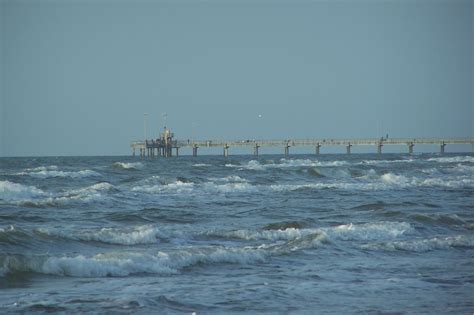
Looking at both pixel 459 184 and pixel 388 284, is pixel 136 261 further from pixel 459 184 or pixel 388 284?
pixel 459 184

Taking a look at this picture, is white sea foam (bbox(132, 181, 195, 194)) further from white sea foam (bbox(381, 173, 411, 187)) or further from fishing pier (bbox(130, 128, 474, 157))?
fishing pier (bbox(130, 128, 474, 157))

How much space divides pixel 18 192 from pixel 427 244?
63.1ft

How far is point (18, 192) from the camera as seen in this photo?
99.0ft

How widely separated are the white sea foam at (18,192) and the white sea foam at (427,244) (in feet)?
56.8

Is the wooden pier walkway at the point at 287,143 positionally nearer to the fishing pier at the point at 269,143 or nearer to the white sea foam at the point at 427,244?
the fishing pier at the point at 269,143

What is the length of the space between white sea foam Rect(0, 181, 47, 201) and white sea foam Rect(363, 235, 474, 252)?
682 inches

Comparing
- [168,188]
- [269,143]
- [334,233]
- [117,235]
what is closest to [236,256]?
[117,235]

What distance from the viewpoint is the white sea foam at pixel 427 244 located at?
14.7 m

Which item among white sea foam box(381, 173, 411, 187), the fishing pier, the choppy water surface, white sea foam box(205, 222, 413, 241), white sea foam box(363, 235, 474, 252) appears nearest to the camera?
the choppy water surface

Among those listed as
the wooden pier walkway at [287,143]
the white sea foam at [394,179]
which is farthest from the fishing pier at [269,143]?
the white sea foam at [394,179]

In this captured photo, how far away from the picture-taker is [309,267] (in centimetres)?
1257

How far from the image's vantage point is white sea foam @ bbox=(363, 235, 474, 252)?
578 inches

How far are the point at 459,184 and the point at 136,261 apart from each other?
1033 inches

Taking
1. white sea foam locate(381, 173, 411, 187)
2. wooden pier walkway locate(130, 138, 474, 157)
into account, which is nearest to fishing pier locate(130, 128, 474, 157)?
wooden pier walkway locate(130, 138, 474, 157)
